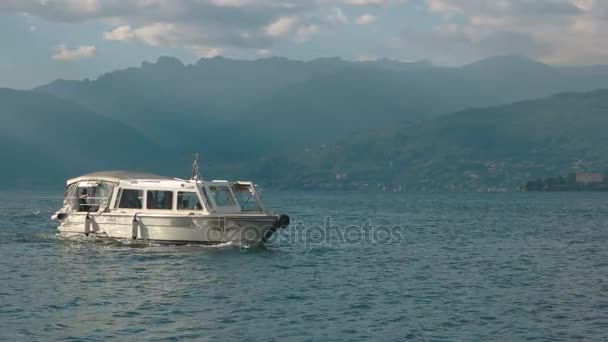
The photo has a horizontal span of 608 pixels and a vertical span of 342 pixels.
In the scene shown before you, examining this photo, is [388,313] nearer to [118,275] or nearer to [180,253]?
[118,275]

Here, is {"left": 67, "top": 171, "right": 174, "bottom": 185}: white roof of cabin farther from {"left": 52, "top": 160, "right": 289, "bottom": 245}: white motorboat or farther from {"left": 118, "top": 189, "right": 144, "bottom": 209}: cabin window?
{"left": 118, "top": 189, "right": 144, "bottom": 209}: cabin window

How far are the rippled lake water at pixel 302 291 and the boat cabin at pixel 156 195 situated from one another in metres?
2.70

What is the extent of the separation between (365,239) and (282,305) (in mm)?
34022

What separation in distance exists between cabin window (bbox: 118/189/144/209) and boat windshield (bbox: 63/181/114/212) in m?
1.48

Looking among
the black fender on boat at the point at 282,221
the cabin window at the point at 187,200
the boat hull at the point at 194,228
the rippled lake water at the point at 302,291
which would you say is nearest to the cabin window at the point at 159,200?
the cabin window at the point at 187,200

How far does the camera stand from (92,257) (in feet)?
170

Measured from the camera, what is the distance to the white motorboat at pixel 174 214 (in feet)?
174

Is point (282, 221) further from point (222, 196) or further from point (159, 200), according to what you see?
point (159, 200)

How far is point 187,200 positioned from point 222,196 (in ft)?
8.05

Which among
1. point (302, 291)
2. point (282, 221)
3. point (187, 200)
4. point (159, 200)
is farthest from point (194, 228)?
point (302, 291)

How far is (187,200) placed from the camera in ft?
178

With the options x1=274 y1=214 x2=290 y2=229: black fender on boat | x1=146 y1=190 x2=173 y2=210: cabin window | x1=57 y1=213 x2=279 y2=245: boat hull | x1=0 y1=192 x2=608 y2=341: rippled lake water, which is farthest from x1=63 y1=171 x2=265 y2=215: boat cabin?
x1=274 y1=214 x2=290 y2=229: black fender on boat

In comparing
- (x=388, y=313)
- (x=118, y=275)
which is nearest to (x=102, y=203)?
(x=118, y=275)

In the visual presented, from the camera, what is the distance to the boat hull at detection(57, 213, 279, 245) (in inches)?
2084
